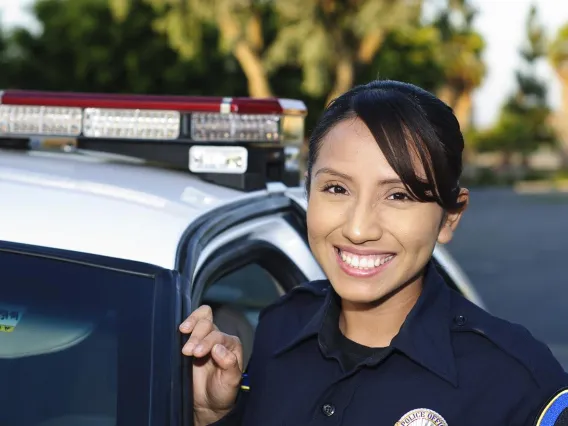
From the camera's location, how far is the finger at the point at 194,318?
1.57 metres

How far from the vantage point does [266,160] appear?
2402 millimetres

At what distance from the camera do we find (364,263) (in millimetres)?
1620

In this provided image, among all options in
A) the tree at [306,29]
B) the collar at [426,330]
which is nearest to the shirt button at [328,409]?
the collar at [426,330]

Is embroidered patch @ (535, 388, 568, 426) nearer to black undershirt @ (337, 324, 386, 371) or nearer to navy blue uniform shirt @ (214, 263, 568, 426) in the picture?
navy blue uniform shirt @ (214, 263, 568, 426)

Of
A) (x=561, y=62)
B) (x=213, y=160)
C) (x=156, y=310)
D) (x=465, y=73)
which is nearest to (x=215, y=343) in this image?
(x=156, y=310)

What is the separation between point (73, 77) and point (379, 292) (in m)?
32.7

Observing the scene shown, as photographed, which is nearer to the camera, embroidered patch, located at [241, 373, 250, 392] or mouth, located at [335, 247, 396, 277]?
mouth, located at [335, 247, 396, 277]

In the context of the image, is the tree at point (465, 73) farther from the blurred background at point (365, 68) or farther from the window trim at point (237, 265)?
the window trim at point (237, 265)

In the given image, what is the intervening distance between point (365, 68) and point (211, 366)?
2454cm

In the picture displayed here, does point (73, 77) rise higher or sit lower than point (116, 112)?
lower

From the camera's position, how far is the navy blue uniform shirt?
4.86ft

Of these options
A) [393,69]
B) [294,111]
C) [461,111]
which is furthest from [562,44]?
[294,111]

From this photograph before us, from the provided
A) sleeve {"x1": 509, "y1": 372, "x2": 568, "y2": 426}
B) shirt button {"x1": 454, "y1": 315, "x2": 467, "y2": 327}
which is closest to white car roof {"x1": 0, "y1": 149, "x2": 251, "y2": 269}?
shirt button {"x1": 454, "y1": 315, "x2": 467, "y2": 327}

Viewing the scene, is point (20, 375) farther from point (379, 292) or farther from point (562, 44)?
point (562, 44)
